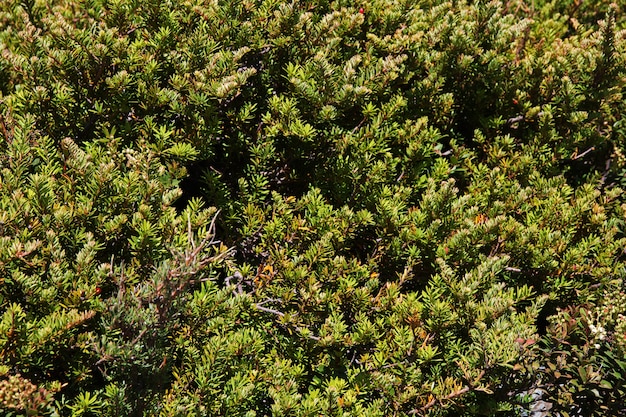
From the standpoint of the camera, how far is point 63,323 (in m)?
2.28

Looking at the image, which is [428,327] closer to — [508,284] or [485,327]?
[485,327]

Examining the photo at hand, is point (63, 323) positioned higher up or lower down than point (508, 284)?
higher up

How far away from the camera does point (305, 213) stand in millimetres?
3092

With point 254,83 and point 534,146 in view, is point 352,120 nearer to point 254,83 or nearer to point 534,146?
point 254,83

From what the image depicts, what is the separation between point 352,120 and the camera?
3.50m

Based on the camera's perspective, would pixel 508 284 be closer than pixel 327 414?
No

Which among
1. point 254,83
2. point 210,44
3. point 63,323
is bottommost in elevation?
point 63,323

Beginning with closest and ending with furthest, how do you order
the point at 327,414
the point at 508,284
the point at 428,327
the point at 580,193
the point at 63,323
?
the point at 63,323 < the point at 327,414 < the point at 428,327 < the point at 508,284 < the point at 580,193

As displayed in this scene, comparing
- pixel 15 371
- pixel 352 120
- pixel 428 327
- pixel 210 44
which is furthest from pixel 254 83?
pixel 15 371

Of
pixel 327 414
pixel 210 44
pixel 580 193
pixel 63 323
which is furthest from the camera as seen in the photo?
pixel 580 193

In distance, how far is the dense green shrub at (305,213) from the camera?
241 centimetres

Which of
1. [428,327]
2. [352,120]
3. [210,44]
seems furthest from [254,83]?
[428,327]

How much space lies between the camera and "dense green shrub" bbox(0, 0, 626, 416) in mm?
2414

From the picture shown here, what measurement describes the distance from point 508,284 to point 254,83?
1699mm
